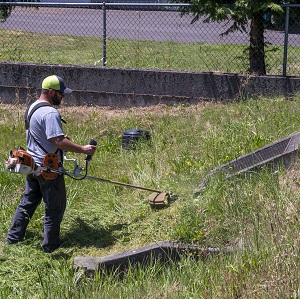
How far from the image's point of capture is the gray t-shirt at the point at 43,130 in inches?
243

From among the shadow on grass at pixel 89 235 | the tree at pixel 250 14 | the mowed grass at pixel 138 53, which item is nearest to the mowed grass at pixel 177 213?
the shadow on grass at pixel 89 235

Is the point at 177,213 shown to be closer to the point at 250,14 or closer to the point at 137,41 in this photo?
the point at 250,14

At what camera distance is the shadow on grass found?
21.9 ft

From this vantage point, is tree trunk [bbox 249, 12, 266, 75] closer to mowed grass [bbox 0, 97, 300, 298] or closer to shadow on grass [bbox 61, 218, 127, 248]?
mowed grass [bbox 0, 97, 300, 298]

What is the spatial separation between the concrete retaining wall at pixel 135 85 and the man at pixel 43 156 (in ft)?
13.8

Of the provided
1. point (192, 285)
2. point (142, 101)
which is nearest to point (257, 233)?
point (192, 285)

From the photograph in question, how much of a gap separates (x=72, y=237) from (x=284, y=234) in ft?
8.48

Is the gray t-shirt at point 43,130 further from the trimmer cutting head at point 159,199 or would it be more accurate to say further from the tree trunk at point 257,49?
the tree trunk at point 257,49

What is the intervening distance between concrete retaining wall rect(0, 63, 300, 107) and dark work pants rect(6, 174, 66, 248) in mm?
4384

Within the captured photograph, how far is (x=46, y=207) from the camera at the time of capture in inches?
253

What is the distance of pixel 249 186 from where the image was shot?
20.5ft

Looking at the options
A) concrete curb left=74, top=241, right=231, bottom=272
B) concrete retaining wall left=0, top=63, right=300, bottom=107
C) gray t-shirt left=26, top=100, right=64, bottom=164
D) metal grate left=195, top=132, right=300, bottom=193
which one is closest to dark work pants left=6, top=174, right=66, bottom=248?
gray t-shirt left=26, top=100, right=64, bottom=164

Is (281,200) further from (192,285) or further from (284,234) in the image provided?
(192,285)

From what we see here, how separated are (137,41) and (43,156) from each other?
8210 mm
